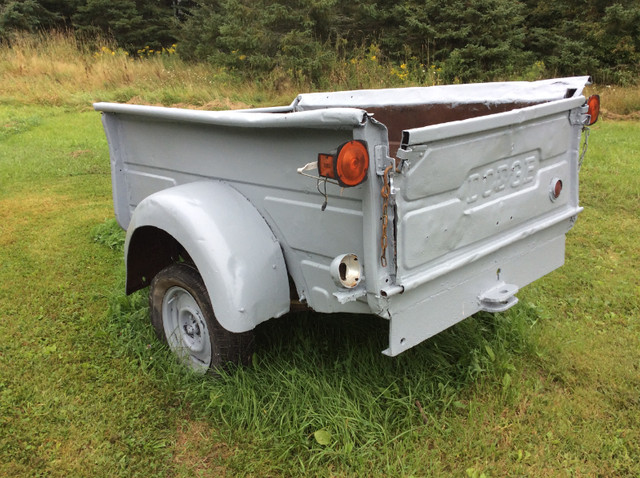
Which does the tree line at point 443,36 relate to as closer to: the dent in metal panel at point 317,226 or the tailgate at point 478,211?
the tailgate at point 478,211

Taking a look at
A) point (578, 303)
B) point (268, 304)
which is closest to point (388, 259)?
point (268, 304)

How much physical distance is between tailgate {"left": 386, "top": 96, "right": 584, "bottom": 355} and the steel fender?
0.60m

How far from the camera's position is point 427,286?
2395 mm

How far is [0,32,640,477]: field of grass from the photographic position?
2529mm

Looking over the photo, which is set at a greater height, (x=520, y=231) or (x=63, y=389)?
(x=520, y=231)

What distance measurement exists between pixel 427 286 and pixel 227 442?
3.91ft

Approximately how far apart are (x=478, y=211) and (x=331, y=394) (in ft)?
3.70

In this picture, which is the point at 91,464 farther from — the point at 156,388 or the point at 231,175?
the point at 231,175

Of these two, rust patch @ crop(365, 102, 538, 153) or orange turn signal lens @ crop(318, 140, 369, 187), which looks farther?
rust patch @ crop(365, 102, 538, 153)

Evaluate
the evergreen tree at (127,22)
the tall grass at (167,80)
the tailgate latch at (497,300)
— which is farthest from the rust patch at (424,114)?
the evergreen tree at (127,22)

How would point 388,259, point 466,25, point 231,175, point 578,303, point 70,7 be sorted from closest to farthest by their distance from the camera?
point 388,259
point 231,175
point 578,303
point 466,25
point 70,7

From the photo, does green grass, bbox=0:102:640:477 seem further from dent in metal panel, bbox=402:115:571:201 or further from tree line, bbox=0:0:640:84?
tree line, bbox=0:0:640:84

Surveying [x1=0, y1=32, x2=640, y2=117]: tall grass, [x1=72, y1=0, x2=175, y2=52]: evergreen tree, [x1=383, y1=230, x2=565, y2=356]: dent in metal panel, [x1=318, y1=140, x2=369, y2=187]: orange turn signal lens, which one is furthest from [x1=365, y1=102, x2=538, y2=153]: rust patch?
[x1=72, y1=0, x2=175, y2=52]: evergreen tree

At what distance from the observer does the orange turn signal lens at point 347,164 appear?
1.99 m
